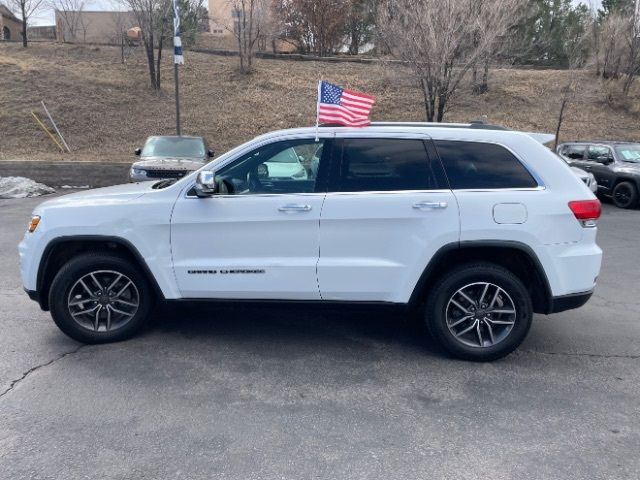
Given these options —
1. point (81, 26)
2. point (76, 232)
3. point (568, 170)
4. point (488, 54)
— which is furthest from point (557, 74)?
point (81, 26)

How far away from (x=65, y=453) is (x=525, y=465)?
8.53ft

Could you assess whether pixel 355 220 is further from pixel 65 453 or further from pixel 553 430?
pixel 65 453

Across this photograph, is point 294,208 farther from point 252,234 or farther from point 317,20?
point 317,20

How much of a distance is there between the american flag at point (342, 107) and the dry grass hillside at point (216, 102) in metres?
16.1

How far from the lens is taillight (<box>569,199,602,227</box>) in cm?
456

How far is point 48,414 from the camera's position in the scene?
3846 mm

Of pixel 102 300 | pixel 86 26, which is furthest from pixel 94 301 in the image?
pixel 86 26

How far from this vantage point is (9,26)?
169 ft

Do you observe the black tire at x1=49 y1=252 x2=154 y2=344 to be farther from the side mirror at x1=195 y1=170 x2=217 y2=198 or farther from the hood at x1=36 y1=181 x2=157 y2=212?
the side mirror at x1=195 y1=170 x2=217 y2=198

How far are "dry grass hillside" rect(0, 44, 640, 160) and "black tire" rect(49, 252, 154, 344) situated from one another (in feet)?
52.5

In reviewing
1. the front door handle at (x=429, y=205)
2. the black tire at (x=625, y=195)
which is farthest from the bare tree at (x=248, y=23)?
the front door handle at (x=429, y=205)

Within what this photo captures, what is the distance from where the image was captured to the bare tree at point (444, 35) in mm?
15109

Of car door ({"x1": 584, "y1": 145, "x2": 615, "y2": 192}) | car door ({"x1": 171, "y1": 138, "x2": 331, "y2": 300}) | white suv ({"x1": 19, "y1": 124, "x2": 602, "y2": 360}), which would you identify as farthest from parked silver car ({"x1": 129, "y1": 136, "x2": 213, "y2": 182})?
car door ({"x1": 584, "y1": 145, "x2": 615, "y2": 192})

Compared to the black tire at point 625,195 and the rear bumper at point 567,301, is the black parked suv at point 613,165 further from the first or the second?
the rear bumper at point 567,301
